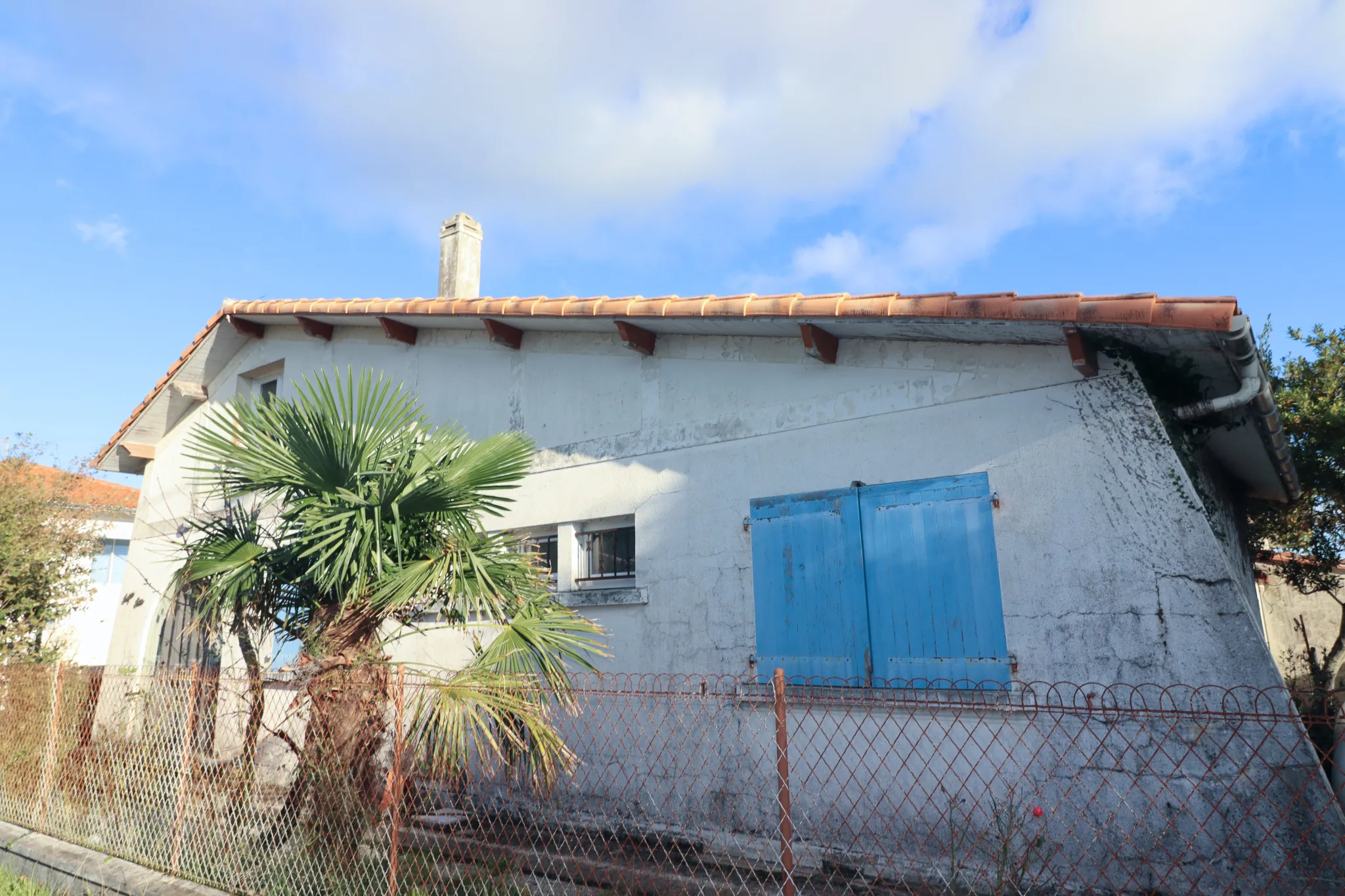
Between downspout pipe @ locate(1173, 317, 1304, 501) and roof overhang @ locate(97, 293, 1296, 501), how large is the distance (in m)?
0.05

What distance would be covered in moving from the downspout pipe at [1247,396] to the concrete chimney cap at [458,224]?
27.7 feet

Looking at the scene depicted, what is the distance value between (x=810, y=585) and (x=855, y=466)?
933 mm

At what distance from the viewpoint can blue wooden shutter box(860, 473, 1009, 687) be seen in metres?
5.62

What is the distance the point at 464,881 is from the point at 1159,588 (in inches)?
181

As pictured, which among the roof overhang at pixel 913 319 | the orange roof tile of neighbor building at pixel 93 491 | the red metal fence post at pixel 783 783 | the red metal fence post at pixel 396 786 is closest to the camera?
the red metal fence post at pixel 783 783

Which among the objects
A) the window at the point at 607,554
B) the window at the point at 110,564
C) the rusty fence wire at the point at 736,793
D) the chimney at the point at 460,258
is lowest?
the rusty fence wire at the point at 736,793

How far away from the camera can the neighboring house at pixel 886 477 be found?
16.9 ft

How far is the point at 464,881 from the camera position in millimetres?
5449

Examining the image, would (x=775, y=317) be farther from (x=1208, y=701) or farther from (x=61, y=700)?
(x=61, y=700)

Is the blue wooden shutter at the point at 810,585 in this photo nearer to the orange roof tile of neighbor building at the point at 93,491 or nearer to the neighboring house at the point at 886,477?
the neighboring house at the point at 886,477

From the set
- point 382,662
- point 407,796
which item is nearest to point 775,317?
point 382,662

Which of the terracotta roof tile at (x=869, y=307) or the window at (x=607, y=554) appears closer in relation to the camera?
the terracotta roof tile at (x=869, y=307)

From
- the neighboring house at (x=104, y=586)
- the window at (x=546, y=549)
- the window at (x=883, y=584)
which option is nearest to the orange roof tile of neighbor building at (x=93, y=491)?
the neighboring house at (x=104, y=586)

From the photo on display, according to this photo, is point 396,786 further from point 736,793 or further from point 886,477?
point 886,477
